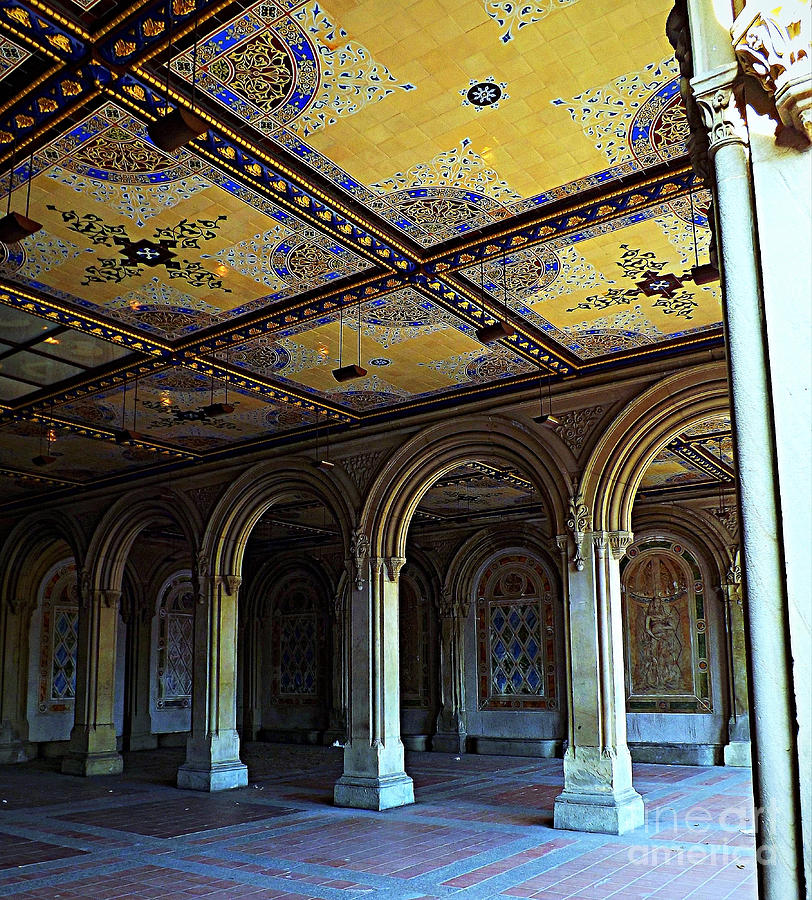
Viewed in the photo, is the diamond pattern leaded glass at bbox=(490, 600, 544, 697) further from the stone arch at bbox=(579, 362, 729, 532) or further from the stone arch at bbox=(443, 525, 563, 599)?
the stone arch at bbox=(579, 362, 729, 532)

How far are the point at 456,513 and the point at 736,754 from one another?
730 centimetres

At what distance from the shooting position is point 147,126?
5949 mm

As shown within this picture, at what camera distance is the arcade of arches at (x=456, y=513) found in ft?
8.11

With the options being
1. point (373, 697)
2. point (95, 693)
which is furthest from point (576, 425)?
point (95, 693)

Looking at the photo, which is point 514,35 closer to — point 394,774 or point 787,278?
point 787,278

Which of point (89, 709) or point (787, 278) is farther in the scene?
point (89, 709)

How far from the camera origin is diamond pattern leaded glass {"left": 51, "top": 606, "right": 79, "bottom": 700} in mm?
20422

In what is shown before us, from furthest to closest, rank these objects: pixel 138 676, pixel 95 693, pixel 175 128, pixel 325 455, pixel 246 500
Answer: pixel 138 676
pixel 95 693
pixel 246 500
pixel 325 455
pixel 175 128

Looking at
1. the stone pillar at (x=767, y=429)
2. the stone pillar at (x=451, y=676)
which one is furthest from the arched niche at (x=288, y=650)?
the stone pillar at (x=767, y=429)

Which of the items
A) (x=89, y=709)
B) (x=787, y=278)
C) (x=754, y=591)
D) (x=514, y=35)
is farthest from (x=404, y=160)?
(x=89, y=709)

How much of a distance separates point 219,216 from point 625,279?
3877 mm

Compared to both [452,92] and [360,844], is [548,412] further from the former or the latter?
[452,92]

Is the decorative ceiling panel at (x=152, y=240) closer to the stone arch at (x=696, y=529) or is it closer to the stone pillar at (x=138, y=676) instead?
the stone arch at (x=696, y=529)

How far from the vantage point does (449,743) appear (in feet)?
65.2
